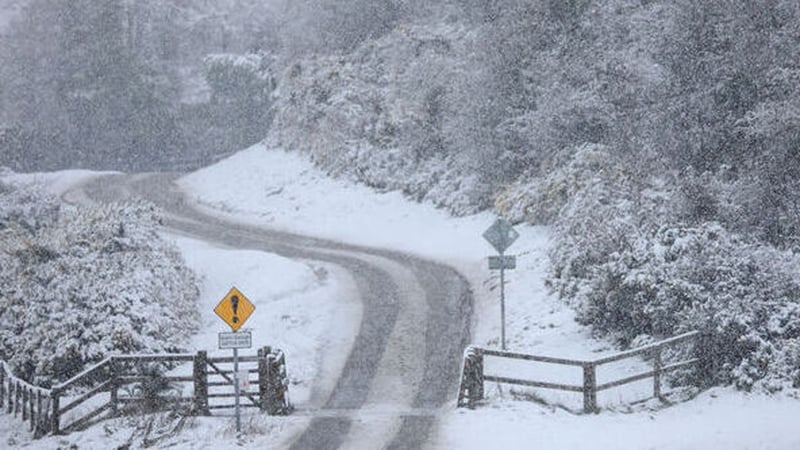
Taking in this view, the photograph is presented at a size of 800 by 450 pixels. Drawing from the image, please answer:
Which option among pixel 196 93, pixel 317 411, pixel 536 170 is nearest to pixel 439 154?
pixel 536 170

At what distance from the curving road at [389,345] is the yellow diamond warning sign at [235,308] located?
250 cm

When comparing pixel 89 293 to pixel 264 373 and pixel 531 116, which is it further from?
pixel 531 116

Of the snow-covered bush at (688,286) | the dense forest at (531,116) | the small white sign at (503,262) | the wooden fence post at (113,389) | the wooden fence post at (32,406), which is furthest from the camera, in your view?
the small white sign at (503,262)

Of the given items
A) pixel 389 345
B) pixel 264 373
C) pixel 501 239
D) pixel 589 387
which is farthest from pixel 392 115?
pixel 589 387

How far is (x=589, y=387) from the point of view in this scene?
46.1 feet

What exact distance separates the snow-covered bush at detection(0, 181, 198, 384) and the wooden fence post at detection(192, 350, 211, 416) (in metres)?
4.43

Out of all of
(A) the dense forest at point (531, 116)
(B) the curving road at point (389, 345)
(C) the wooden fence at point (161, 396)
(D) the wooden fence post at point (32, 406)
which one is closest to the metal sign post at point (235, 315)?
(C) the wooden fence at point (161, 396)

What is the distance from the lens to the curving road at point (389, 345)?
14.4 metres

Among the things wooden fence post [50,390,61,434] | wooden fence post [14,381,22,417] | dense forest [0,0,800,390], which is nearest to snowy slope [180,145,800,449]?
dense forest [0,0,800,390]

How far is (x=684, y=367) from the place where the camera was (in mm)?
15102

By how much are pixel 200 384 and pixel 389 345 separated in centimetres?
575

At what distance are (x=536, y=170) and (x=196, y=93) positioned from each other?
1452 inches

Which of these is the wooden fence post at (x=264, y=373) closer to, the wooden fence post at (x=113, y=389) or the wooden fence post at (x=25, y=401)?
the wooden fence post at (x=113, y=389)

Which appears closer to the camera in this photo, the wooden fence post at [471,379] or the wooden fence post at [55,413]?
the wooden fence post at [471,379]
